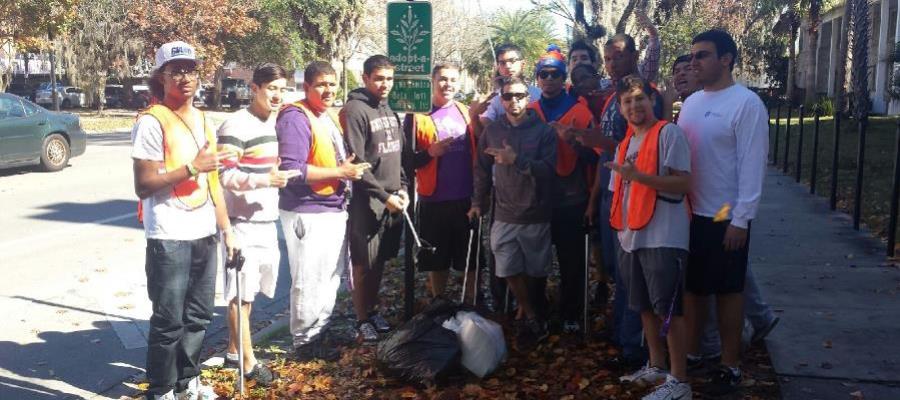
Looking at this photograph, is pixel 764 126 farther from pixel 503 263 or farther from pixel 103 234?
pixel 103 234

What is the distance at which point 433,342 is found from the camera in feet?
16.5

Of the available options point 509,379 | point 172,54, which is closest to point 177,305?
point 172,54

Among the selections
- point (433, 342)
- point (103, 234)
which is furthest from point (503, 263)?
point (103, 234)

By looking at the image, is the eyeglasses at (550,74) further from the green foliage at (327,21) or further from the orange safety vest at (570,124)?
the green foliage at (327,21)

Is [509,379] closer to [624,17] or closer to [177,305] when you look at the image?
[177,305]

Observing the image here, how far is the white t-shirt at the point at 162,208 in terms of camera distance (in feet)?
14.0

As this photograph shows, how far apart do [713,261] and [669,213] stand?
16.1 inches

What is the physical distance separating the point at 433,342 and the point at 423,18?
2339 mm

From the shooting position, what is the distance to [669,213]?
4.40 metres

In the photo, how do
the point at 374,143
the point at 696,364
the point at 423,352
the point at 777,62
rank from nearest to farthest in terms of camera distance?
the point at 423,352, the point at 696,364, the point at 374,143, the point at 777,62

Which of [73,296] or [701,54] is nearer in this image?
[701,54]

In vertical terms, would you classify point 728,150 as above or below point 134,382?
above

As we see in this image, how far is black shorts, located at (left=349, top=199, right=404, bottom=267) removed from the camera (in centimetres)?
579

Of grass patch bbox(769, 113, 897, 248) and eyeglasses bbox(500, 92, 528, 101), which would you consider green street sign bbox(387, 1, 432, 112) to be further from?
grass patch bbox(769, 113, 897, 248)
